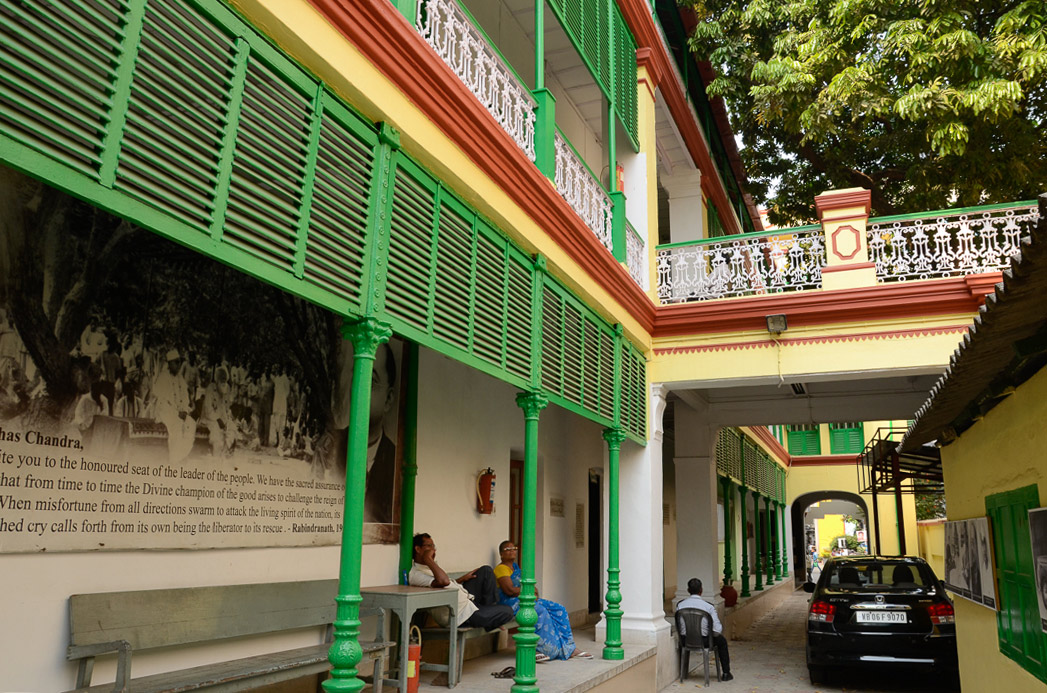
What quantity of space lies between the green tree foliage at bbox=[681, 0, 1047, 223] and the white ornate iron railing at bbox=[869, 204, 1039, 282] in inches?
67.0

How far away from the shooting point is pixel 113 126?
3.17 m

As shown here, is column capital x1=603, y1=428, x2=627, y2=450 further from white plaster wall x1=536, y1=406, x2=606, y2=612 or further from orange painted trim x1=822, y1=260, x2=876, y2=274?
orange painted trim x1=822, y1=260, x2=876, y2=274

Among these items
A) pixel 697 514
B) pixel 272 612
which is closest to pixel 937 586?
pixel 697 514

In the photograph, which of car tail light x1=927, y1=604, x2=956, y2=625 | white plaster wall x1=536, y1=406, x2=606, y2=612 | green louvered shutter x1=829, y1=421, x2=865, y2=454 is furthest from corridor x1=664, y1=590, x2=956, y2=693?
green louvered shutter x1=829, y1=421, x2=865, y2=454

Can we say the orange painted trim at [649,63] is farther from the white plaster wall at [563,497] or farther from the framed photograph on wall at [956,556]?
the framed photograph on wall at [956,556]

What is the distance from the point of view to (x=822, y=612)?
9875 millimetres

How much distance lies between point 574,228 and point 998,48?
7175 mm

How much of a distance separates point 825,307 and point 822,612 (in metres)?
3.75

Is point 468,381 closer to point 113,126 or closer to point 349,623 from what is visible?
point 349,623

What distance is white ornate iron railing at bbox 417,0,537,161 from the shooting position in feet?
19.2

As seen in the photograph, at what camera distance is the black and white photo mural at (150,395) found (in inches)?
170

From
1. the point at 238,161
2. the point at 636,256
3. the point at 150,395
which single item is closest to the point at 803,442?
the point at 636,256

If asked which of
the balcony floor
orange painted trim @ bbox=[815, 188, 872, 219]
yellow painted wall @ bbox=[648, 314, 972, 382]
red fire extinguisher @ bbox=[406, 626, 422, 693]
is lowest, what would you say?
the balcony floor

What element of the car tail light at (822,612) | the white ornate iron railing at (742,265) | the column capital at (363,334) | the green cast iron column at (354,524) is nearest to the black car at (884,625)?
the car tail light at (822,612)
